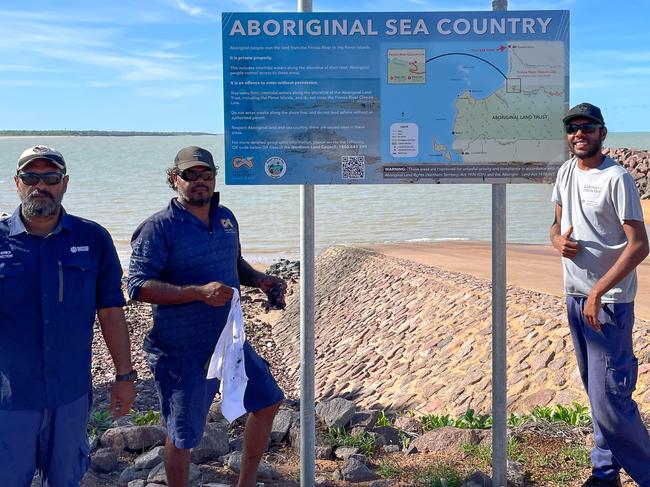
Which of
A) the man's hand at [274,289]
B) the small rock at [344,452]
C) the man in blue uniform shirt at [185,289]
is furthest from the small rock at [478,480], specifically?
the man in blue uniform shirt at [185,289]

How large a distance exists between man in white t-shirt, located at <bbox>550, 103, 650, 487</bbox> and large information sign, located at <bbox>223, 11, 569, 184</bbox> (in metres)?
0.25

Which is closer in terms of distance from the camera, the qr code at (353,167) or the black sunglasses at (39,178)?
the black sunglasses at (39,178)

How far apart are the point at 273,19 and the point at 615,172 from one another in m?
1.99

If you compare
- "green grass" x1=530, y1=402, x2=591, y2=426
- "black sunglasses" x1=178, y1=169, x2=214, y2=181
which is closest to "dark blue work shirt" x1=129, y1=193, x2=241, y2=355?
"black sunglasses" x1=178, y1=169, x2=214, y2=181

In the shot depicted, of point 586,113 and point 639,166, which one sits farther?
point 639,166

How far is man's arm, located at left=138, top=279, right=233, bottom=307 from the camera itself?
13.3 feet

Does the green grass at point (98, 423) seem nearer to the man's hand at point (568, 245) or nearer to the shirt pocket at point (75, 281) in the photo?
the shirt pocket at point (75, 281)

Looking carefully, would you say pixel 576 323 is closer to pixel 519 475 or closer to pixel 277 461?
pixel 519 475

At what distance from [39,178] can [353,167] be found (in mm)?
1719

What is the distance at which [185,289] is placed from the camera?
4074 millimetres

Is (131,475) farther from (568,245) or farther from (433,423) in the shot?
(568,245)

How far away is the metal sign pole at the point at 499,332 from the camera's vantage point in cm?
465

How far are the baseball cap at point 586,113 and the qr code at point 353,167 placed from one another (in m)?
1.11

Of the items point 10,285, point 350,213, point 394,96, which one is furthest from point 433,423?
point 350,213
